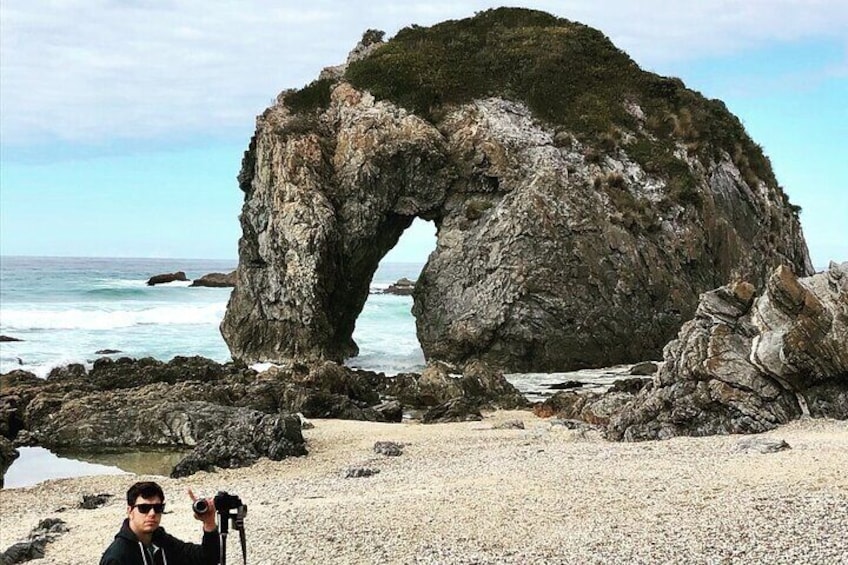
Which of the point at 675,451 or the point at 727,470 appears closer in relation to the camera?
the point at 727,470

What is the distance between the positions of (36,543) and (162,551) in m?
7.75

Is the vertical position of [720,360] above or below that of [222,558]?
above

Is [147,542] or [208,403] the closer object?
[147,542]

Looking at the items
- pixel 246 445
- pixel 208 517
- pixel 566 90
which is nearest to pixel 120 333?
pixel 566 90

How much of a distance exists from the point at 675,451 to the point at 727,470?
7.77 ft

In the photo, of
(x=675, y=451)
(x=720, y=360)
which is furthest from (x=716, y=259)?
(x=675, y=451)

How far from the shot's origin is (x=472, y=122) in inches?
1746

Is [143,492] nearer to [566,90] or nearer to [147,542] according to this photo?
[147,542]

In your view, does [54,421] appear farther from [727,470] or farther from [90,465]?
[727,470]

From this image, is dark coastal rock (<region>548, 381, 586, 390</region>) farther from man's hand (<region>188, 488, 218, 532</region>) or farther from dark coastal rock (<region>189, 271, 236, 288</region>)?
dark coastal rock (<region>189, 271, 236, 288</region>)

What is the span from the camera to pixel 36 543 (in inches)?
508

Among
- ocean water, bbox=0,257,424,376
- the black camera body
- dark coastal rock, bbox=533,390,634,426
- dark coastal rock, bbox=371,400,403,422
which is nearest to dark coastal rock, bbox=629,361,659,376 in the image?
dark coastal rock, bbox=533,390,634,426

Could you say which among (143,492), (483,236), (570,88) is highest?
(570,88)

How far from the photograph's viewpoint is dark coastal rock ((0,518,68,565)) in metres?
12.2
